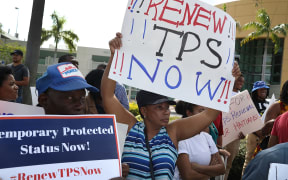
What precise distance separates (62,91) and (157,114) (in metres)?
0.73

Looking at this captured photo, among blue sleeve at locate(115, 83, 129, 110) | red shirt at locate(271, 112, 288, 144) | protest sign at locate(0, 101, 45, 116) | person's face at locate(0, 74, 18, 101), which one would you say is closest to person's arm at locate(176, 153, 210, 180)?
red shirt at locate(271, 112, 288, 144)

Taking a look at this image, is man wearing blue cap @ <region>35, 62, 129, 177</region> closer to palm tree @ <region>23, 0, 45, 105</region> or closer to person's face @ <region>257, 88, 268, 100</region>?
person's face @ <region>257, 88, 268, 100</region>

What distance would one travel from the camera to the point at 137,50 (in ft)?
7.39

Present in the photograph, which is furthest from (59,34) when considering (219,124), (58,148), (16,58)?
(58,148)

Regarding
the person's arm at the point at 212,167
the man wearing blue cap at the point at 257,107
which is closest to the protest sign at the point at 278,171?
the person's arm at the point at 212,167

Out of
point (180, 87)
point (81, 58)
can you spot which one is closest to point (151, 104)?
point (180, 87)

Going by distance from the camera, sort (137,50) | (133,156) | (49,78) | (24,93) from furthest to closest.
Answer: (24,93)
(137,50)
(133,156)
(49,78)

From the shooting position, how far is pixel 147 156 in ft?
6.87

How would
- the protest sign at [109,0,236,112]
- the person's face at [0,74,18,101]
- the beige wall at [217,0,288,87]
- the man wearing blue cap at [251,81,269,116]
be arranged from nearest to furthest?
the protest sign at [109,0,236,112]
the person's face at [0,74,18,101]
the man wearing blue cap at [251,81,269,116]
the beige wall at [217,0,288,87]

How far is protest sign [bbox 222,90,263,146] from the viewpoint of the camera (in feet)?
13.2

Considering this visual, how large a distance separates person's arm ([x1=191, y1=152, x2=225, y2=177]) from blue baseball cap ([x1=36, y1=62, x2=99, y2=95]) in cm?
129

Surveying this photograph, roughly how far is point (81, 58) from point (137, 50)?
4691 cm

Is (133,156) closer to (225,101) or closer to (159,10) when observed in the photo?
(225,101)

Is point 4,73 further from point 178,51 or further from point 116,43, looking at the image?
point 178,51
